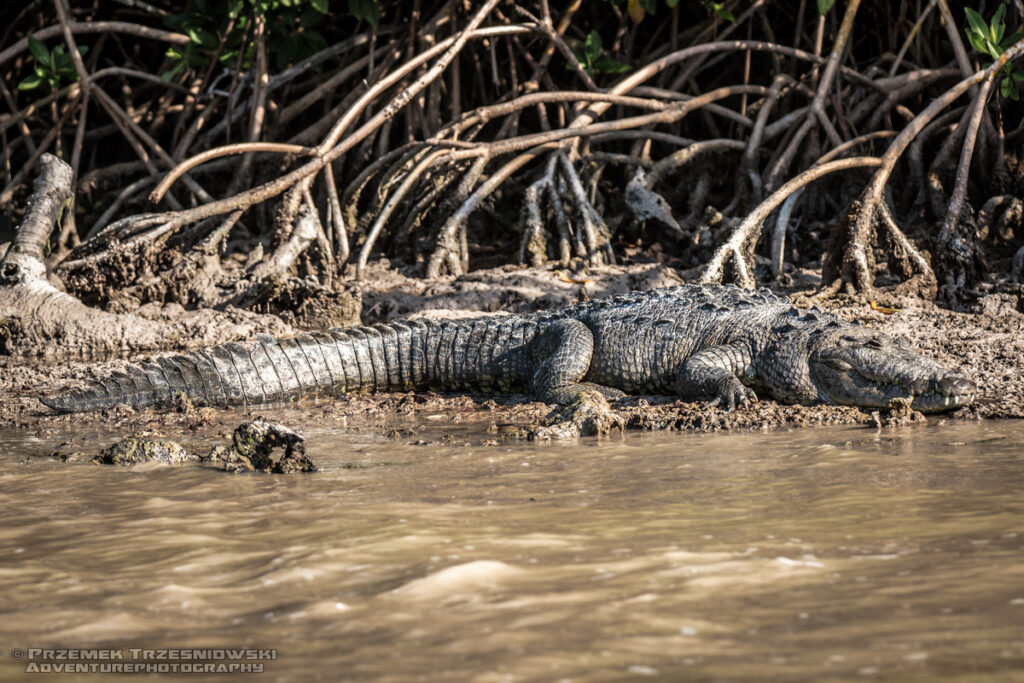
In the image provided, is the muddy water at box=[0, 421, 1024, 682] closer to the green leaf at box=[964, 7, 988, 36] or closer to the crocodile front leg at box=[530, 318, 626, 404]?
the crocodile front leg at box=[530, 318, 626, 404]

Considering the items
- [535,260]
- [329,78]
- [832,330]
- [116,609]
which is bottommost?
[116,609]

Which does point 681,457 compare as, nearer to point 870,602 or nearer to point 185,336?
point 870,602

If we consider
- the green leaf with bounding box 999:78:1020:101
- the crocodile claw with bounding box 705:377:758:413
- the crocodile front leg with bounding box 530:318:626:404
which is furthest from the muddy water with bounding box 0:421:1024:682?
the green leaf with bounding box 999:78:1020:101

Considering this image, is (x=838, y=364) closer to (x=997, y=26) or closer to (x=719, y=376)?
(x=719, y=376)

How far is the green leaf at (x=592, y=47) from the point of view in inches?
328

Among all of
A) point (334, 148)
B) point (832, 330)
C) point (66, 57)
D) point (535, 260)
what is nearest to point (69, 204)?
point (66, 57)

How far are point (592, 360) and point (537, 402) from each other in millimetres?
440

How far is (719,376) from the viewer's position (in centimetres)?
476

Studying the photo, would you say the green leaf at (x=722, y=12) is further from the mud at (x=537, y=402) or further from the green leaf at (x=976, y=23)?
the mud at (x=537, y=402)

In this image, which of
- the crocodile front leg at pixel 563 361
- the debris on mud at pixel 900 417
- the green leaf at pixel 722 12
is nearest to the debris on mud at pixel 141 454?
the crocodile front leg at pixel 563 361

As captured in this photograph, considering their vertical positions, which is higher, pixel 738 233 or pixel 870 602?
pixel 738 233

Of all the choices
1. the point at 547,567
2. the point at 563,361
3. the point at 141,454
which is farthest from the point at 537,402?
the point at 547,567

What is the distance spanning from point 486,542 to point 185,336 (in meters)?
4.53

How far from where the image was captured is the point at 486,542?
2258 mm
